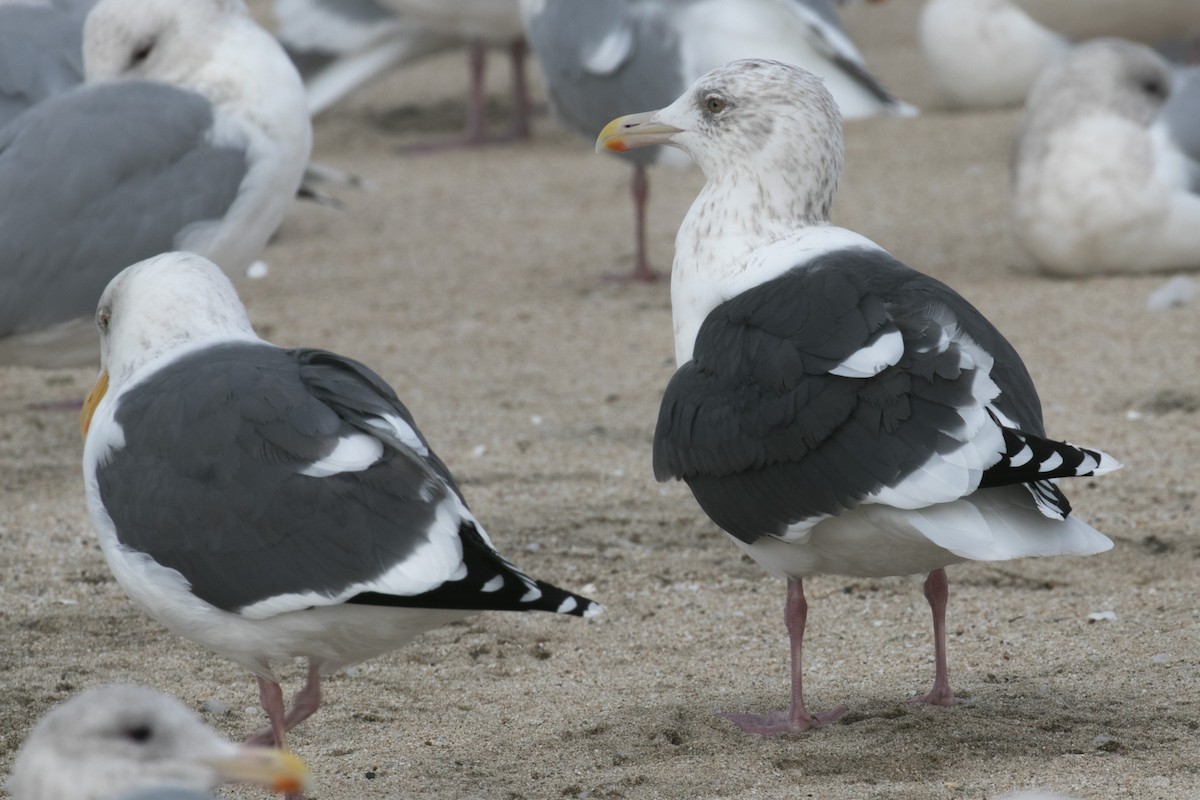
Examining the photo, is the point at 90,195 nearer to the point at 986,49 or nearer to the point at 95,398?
the point at 95,398

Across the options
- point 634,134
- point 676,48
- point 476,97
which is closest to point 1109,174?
point 676,48

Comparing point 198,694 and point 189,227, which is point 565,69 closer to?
point 189,227

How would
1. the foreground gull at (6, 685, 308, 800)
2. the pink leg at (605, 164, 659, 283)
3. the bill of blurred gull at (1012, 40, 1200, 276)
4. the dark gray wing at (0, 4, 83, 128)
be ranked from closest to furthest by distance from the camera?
the foreground gull at (6, 685, 308, 800) < the dark gray wing at (0, 4, 83, 128) < the bill of blurred gull at (1012, 40, 1200, 276) < the pink leg at (605, 164, 659, 283)

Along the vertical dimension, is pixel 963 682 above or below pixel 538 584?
below

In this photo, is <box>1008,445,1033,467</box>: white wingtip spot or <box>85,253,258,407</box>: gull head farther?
<box>85,253,258,407</box>: gull head

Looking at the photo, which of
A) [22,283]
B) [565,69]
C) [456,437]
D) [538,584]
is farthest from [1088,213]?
[538,584]

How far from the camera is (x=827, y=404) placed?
3279 millimetres

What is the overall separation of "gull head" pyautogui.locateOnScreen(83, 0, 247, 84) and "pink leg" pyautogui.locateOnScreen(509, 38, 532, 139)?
4889 mm

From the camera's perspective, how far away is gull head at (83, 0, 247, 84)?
5.64 meters

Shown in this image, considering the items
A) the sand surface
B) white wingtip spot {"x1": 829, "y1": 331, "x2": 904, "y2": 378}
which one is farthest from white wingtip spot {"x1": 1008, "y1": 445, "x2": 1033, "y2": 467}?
the sand surface

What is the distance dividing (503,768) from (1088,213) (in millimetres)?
4280

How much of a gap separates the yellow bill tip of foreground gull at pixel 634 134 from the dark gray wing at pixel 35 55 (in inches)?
108

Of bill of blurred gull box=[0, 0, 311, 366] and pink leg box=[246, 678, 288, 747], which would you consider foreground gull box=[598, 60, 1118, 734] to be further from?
bill of blurred gull box=[0, 0, 311, 366]

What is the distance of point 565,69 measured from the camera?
296 inches
